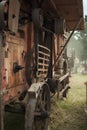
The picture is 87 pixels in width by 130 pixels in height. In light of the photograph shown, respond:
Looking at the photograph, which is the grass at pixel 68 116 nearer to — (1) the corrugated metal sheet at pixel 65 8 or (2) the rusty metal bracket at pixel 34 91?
(2) the rusty metal bracket at pixel 34 91

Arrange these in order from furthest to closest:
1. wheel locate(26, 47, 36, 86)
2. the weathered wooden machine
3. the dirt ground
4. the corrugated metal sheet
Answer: the corrugated metal sheet, the dirt ground, wheel locate(26, 47, 36, 86), the weathered wooden machine

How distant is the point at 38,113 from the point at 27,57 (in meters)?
1.24

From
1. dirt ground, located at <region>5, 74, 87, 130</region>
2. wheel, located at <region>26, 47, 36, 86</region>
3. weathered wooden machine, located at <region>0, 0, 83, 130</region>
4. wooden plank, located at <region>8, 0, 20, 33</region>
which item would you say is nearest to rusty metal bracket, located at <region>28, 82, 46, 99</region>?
weathered wooden machine, located at <region>0, 0, 83, 130</region>

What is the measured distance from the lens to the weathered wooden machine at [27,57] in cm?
449

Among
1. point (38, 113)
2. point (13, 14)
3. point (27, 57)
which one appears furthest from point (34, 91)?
point (13, 14)

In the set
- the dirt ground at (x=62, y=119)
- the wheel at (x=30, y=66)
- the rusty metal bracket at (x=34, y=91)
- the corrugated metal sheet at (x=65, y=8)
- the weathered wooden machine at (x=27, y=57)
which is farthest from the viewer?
the corrugated metal sheet at (x=65, y=8)

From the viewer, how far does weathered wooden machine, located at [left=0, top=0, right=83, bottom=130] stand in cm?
449

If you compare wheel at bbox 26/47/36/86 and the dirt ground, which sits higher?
wheel at bbox 26/47/36/86

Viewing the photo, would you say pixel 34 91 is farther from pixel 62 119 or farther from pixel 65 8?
pixel 65 8

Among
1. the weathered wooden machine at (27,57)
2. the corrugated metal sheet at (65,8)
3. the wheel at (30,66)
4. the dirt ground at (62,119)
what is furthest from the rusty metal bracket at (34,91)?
the corrugated metal sheet at (65,8)

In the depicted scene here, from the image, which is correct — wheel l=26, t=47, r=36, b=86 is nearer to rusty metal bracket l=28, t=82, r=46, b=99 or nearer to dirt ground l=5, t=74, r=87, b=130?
rusty metal bracket l=28, t=82, r=46, b=99

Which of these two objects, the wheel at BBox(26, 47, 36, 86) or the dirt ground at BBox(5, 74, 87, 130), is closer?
the wheel at BBox(26, 47, 36, 86)

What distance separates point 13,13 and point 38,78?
1.89 metres

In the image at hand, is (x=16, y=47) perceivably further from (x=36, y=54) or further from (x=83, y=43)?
(x=83, y=43)
